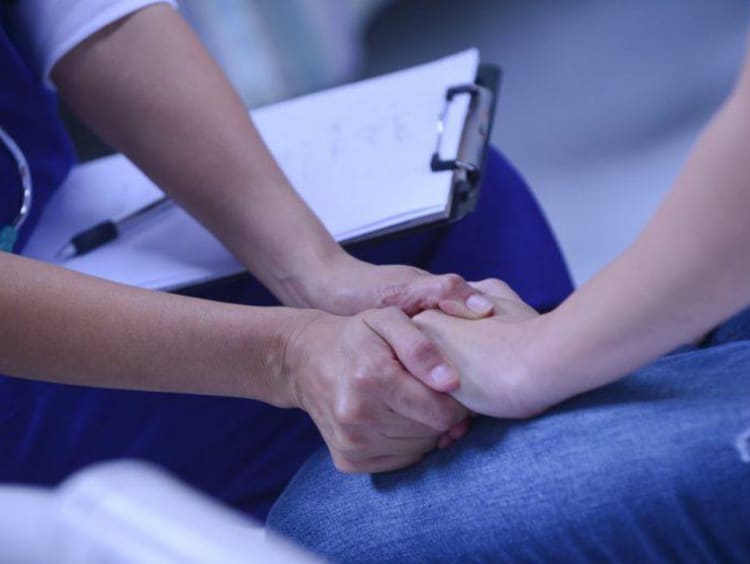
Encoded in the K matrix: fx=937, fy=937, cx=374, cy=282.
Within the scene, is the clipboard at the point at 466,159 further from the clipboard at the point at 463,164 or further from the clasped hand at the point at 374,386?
the clasped hand at the point at 374,386

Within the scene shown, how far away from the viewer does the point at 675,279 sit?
0.60 meters

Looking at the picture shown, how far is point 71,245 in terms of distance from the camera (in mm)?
1016

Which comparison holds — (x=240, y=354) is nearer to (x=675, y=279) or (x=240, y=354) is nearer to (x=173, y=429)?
(x=173, y=429)

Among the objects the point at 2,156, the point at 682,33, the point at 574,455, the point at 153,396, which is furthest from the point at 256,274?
the point at 682,33

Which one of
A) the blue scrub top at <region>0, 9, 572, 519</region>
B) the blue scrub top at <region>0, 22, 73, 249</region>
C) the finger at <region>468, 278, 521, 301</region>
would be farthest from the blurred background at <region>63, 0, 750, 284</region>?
the finger at <region>468, 278, 521, 301</region>

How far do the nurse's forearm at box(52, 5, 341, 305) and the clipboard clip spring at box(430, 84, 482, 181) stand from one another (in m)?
0.14

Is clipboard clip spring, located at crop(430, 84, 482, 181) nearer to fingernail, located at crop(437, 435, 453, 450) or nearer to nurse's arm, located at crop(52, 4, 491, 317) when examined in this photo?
nurse's arm, located at crop(52, 4, 491, 317)

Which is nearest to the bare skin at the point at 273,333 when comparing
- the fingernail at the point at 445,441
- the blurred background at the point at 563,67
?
the fingernail at the point at 445,441

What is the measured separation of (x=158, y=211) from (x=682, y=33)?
1971 mm

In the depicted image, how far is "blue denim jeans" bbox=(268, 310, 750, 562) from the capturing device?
2.00ft

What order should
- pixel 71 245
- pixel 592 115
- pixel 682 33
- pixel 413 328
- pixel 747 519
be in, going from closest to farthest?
1. pixel 747 519
2. pixel 413 328
3. pixel 71 245
4. pixel 592 115
5. pixel 682 33

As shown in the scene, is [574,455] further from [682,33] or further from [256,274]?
[682,33]

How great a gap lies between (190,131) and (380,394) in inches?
15.8

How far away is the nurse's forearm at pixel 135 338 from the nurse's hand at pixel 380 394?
0.05 metres
